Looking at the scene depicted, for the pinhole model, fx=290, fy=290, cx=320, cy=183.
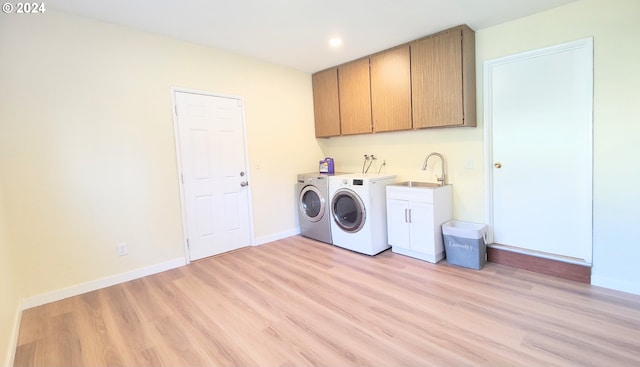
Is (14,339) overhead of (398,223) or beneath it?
beneath

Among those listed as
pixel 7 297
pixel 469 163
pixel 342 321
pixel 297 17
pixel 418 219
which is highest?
pixel 297 17

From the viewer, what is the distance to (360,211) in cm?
334

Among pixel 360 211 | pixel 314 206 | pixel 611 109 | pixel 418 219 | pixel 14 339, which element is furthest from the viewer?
pixel 314 206

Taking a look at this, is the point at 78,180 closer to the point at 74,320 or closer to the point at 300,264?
the point at 74,320

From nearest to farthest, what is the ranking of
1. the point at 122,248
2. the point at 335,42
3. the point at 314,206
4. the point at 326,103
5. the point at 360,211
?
the point at 122,248 < the point at 335,42 < the point at 360,211 < the point at 314,206 < the point at 326,103

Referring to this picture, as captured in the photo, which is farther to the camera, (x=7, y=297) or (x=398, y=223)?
(x=398, y=223)

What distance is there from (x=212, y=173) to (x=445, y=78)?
2.75 m

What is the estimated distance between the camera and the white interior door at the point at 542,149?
2480 millimetres

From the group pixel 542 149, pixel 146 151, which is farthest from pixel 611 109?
pixel 146 151

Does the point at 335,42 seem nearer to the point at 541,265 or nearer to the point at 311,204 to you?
the point at 311,204

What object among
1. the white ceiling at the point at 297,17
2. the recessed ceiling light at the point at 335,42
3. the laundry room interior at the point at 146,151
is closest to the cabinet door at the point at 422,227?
the laundry room interior at the point at 146,151

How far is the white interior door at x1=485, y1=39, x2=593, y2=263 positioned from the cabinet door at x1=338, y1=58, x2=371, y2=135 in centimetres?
134

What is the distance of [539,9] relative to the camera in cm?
254

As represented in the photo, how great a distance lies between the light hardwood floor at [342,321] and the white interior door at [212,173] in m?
0.63
